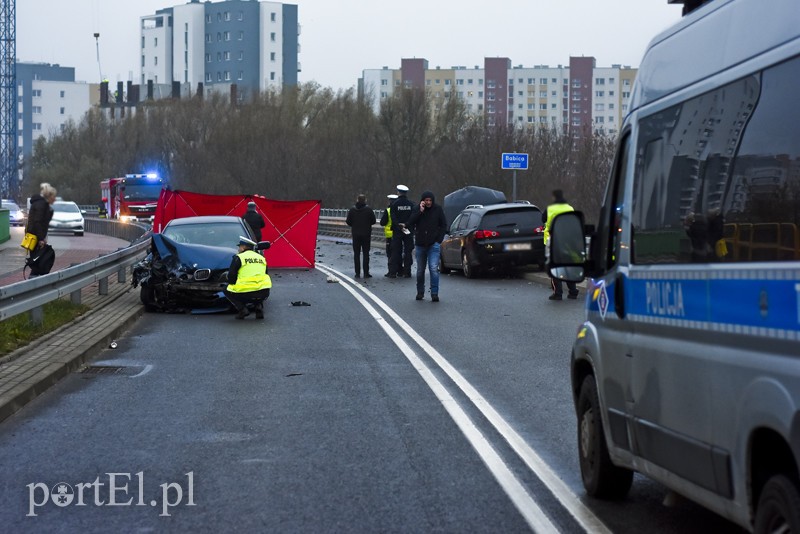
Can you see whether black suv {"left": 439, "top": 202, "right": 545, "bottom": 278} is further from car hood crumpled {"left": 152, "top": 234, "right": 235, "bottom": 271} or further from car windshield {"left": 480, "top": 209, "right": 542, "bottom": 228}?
car hood crumpled {"left": 152, "top": 234, "right": 235, "bottom": 271}

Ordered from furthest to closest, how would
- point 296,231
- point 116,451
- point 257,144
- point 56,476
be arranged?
point 257,144 < point 296,231 < point 116,451 < point 56,476

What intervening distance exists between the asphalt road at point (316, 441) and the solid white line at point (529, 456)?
0.06ft

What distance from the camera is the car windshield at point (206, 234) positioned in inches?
786

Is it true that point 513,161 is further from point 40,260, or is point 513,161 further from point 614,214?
point 614,214

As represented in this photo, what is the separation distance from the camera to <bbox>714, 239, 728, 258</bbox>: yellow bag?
442 centimetres

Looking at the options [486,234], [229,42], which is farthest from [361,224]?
[229,42]

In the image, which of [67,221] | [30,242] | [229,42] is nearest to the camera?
[30,242]

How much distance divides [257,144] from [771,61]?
3508 inches

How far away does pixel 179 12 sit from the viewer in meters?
166

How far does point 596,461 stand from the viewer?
20.6ft

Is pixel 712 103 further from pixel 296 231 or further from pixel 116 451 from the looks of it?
pixel 296 231

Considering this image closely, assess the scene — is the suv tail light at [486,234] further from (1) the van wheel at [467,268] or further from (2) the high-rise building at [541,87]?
(2) the high-rise building at [541,87]

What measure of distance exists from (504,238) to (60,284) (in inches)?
514

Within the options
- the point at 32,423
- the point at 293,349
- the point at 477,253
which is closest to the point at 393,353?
the point at 293,349
